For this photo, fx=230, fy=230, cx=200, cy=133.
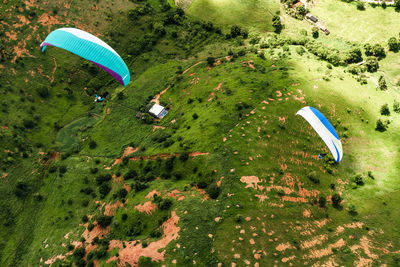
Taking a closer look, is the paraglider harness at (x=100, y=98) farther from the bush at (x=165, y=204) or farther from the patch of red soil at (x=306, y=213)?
the patch of red soil at (x=306, y=213)

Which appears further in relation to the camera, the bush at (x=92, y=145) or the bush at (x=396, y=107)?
the bush at (x=396, y=107)


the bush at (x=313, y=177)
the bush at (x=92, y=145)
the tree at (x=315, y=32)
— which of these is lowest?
the bush at (x=92, y=145)

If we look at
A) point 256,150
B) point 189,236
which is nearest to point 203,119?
point 256,150

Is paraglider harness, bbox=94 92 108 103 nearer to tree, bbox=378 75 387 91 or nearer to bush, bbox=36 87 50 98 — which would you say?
bush, bbox=36 87 50 98

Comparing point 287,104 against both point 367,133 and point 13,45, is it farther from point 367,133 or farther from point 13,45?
point 13,45

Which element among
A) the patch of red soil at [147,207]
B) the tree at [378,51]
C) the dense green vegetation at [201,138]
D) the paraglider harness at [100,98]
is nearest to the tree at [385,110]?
the dense green vegetation at [201,138]

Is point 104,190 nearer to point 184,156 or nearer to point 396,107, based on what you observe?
point 184,156

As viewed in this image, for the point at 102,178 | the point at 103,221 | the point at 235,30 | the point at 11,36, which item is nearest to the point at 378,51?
the point at 235,30
